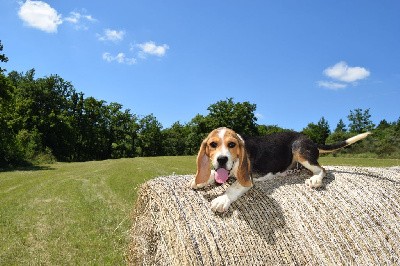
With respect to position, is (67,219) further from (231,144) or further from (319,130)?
(319,130)

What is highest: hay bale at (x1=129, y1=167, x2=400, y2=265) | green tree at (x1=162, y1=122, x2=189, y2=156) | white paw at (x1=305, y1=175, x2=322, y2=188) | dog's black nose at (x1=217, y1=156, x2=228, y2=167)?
green tree at (x1=162, y1=122, x2=189, y2=156)

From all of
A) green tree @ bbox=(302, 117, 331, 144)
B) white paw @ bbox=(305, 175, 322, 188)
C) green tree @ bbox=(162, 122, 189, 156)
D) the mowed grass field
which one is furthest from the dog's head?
green tree @ bbox=(302, 117, 331, 144)

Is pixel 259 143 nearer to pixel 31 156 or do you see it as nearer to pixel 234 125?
pixel 31 156

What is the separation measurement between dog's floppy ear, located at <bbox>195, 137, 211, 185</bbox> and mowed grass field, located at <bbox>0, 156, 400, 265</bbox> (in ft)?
6.08

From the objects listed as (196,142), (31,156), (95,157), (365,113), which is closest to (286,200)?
(31,156)

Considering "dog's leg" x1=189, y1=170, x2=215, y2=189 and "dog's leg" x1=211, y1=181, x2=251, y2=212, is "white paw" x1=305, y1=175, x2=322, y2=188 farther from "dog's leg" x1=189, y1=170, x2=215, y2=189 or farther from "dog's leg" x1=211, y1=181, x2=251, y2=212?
"dog's leg" x1=189, y1=170, x2=215, y2=189

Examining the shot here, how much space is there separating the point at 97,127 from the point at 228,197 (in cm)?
6440

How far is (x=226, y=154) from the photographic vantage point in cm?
471

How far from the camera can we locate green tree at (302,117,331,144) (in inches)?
3354

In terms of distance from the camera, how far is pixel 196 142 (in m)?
73.1

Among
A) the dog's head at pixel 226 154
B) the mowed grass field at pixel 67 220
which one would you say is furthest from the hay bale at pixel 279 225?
the mowed grass field at pixel 67 220

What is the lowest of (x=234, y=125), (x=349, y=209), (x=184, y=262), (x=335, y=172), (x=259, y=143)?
(x=184, y=262)

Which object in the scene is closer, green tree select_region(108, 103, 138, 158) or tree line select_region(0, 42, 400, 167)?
tree line select_region(0, 42, 400, 167)

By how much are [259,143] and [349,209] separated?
1.42 meters
